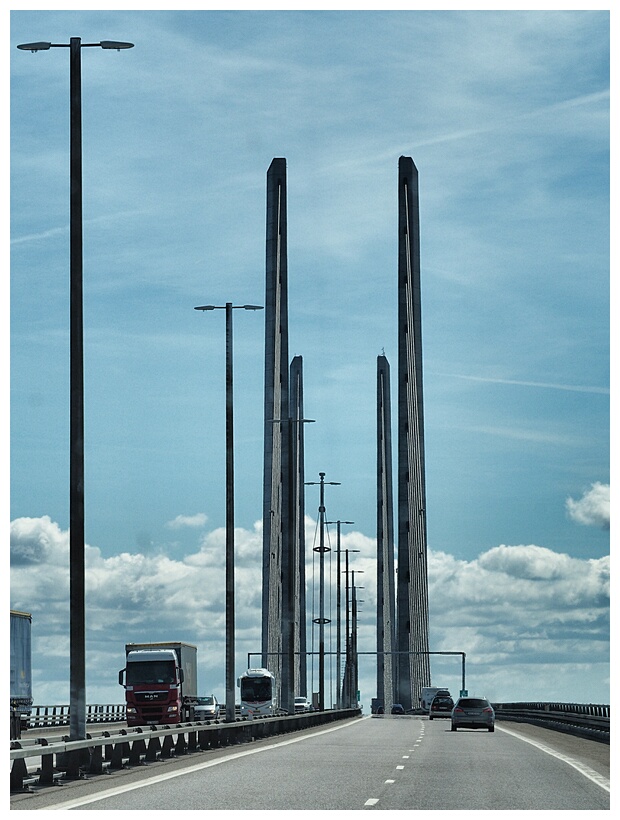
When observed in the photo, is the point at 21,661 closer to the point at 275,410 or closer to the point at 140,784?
the point at 140,784

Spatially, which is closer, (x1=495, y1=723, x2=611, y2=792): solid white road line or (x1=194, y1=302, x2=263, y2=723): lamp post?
(x1=495, y1=723, x2=611, y2=792): solid white road line

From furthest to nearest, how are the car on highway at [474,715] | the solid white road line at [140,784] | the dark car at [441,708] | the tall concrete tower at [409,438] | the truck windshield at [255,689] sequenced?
1. the tall concrete tower at [409,438]
2. the truck windshield at [255,689]
3. the dark car at [441,708]
4. the car on highway at [474,715]
5. the solid white road line at [140,784]

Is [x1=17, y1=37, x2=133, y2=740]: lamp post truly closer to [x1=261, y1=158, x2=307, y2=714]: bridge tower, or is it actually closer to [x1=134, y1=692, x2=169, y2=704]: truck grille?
[x1=134, y1=692, x2=169, y2=704]: truck grille

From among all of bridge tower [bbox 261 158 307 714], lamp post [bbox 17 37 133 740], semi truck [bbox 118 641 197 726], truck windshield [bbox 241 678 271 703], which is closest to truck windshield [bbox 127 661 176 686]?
semi truck [bbox 118 641 197 726]

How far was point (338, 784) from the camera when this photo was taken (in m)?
22.1

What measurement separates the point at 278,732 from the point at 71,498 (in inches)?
1053

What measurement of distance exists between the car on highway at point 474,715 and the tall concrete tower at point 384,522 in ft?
199

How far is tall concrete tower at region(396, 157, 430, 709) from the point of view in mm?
92500

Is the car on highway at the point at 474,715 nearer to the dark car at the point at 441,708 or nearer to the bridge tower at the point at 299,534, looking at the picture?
the dark car at the point at 441,708

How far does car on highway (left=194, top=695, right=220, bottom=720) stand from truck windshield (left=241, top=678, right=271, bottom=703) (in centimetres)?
172

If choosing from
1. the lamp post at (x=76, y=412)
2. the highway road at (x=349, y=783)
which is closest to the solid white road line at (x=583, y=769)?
the highway road at (x=349, y=783)

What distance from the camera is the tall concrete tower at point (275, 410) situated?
278ft

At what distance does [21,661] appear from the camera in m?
52.4

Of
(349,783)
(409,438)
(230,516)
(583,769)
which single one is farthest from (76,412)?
(409,438)
